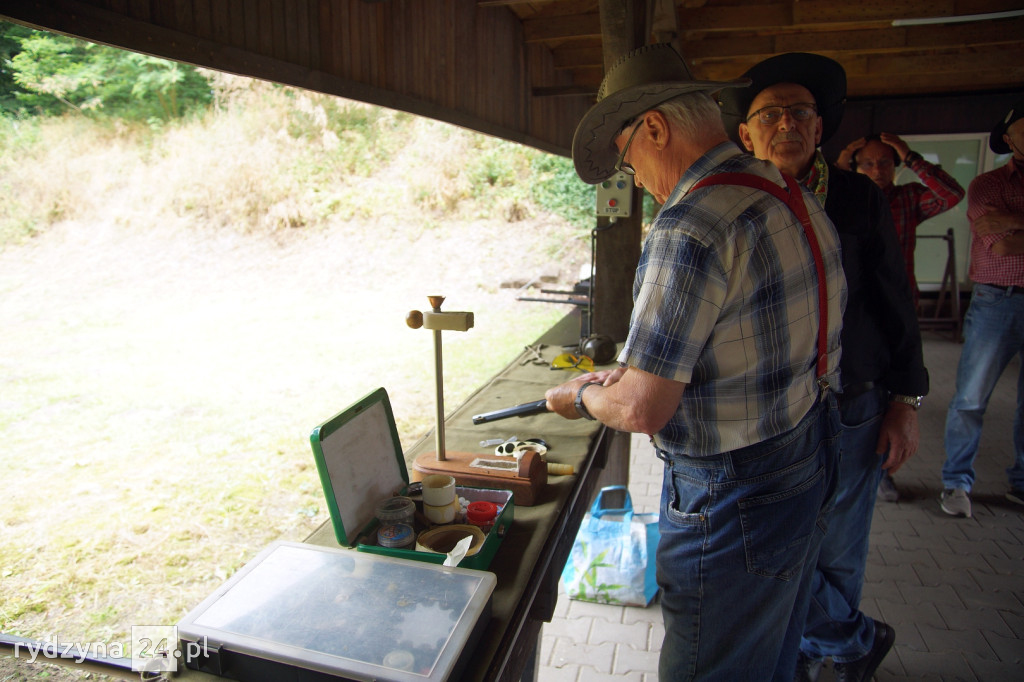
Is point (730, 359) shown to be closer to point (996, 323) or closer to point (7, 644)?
point (7, 644)

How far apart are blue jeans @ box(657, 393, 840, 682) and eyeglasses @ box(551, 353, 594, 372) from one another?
58.6 inches

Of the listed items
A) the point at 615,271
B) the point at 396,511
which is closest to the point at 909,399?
the point at 396,511

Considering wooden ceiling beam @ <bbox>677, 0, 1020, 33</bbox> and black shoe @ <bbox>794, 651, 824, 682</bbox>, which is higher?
wooden ceiling beam @ <bbox>677, 0, 1020, 33</bbox>

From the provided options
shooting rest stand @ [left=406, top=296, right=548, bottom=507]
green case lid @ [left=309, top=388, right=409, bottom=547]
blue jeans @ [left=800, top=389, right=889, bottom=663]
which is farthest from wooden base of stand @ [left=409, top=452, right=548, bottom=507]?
blue jeans @ [left=800, top=389, right=889, bottom=663]

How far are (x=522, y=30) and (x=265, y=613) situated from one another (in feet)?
13.7

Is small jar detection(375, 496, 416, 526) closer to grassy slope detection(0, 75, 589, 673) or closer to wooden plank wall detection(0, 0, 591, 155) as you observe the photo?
wooden plank wall detection(0, 0, 591, 155)

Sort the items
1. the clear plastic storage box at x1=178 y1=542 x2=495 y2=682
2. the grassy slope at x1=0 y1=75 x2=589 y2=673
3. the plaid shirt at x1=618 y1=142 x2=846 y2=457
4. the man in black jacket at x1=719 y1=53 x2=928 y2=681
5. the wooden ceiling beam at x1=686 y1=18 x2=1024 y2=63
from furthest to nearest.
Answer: the wooden ceiling beam at x1=686 y1=18 x2=1024 y2=63 < the grassy slope at x1=0 y1=75 x2=589 y2=673 < the man in black jacket at x1=719 y1=53 x2=928 y2=681 < the plaid shirt at x1=618 y1=142 x2=846 y2=457 < the clear plastic storage box at x1=178 y1=542 x2=495 y2=682

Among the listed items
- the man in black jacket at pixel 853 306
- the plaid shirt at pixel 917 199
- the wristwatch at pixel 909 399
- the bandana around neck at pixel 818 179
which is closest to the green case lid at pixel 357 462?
the man in black jacket at pixel 853 306

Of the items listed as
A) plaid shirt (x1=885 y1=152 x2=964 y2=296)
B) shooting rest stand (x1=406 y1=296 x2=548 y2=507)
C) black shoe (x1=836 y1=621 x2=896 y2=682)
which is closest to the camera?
shooting rest stand (x1=406 y1=296 x2=548 y2=507)

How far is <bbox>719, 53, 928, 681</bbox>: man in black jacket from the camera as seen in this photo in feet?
5.82

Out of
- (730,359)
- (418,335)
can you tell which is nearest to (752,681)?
(730,359)

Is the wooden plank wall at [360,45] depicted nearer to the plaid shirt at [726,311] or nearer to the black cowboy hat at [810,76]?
the plaid shirt at [726,311]

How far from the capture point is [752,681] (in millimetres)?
1323

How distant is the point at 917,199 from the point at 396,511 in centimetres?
304
